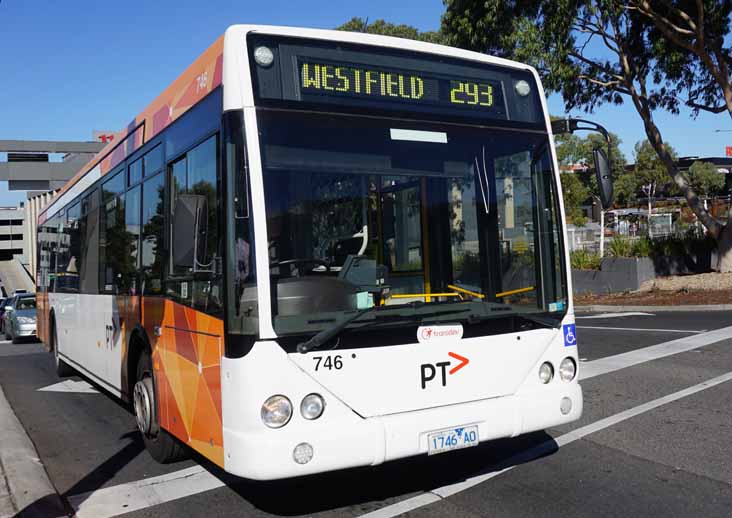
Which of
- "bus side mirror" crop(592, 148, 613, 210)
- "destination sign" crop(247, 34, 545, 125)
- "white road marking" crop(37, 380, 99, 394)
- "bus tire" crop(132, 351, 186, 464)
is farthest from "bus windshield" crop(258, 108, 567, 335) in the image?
"white road marking" crop(37, 380, 99, 394)

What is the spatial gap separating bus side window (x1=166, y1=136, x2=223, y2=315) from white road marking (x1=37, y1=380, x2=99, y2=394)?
6.01 meters

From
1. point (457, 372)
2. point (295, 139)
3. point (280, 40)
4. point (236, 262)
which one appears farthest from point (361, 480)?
point (280, 40)

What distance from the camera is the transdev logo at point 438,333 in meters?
4.99

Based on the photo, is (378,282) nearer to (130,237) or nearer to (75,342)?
(130,237)

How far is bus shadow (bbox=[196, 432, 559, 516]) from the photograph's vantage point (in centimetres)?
537

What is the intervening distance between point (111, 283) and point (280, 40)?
422cm

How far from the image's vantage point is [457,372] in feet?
16.8

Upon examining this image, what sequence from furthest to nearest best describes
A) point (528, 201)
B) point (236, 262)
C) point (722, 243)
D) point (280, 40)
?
point (722, 243)
point (528, 201)
point (280, 40)
point (236, 262)

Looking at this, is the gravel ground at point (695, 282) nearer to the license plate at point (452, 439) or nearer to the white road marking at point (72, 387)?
the white road marking at point (72, 387)

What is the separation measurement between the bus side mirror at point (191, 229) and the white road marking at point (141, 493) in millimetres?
1844

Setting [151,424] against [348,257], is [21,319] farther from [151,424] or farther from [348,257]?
[348,257]

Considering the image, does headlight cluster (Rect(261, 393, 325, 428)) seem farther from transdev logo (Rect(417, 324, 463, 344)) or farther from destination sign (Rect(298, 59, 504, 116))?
destination sign (Rect(298, 59, 504, 116))

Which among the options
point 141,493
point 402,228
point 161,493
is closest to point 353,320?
point 402,228

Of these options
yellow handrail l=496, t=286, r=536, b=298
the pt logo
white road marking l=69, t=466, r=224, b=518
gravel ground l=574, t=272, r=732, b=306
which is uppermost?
yellow handrail l=496, t=286, r=536, b=298
